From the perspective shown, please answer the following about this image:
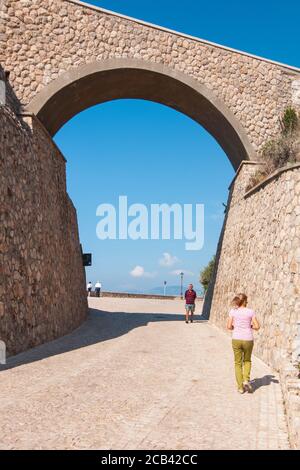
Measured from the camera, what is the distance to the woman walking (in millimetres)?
7613

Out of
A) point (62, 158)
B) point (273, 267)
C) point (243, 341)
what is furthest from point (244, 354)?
point (62, 158)

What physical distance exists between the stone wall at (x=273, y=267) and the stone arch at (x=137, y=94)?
205cm

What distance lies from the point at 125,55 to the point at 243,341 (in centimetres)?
1332

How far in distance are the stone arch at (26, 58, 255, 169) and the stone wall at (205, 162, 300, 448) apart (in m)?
2.05

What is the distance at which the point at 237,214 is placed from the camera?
61.9 feet

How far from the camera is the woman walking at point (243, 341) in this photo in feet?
25.0

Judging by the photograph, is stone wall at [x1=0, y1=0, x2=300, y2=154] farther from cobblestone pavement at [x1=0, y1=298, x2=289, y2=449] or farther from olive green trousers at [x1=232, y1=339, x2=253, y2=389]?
olive green trousers at [x1=232, y1=339, x2=253, y2=389]

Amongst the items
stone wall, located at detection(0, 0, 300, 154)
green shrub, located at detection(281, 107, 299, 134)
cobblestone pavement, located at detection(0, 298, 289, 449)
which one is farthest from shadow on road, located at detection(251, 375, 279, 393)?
stone wall, located at detection(0, 0, 300, 154)

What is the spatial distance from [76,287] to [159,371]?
10991 millimetres

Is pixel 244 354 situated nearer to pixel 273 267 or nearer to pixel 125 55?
pixel 273 267

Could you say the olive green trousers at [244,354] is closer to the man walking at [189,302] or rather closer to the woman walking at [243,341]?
the woman walking at [243,341]

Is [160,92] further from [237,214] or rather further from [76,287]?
[76,287]

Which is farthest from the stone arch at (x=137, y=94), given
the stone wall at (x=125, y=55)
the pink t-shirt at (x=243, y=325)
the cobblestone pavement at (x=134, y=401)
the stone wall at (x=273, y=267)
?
the pink t-shirt at (x=243, y=325)

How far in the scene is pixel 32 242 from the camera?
44.5ft
